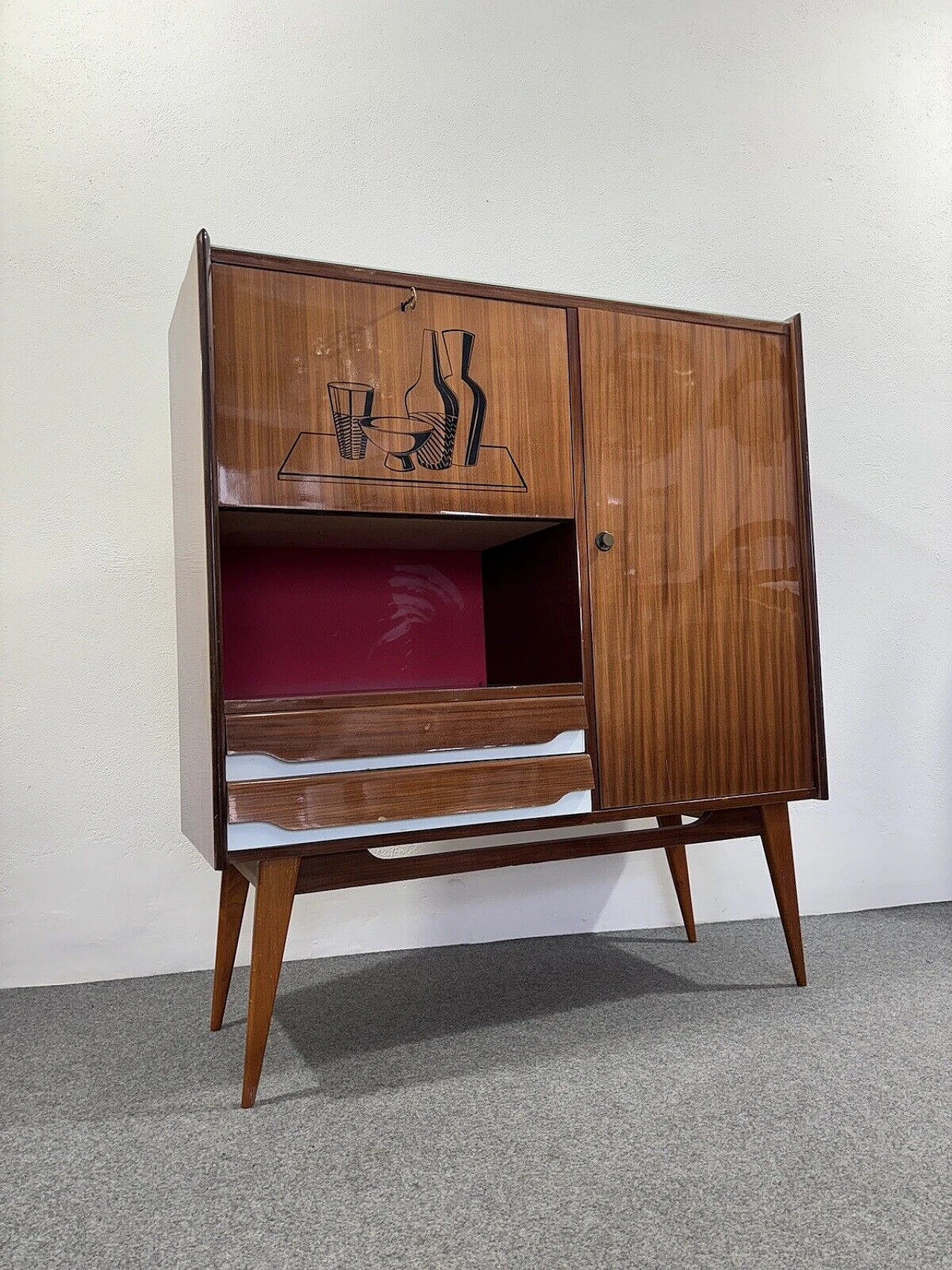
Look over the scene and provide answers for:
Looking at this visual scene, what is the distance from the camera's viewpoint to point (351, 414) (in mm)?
1498

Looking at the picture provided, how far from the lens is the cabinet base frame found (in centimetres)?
138

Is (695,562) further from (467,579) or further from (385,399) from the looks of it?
(385,399)

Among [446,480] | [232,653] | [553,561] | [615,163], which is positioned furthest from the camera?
[615,163]

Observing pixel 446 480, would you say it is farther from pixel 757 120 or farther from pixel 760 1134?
pixel 757 120

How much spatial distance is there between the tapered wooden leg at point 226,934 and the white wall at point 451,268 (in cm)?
39

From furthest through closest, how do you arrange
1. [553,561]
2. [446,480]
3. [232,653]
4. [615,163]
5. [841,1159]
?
1. [615,163]
2. [232,653]
3. [553,561]
4. [446,480]
5. [841,1159]

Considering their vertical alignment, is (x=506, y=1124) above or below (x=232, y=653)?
below

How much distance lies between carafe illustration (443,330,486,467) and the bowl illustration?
67 mm

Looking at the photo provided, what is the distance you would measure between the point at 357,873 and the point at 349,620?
65 cm

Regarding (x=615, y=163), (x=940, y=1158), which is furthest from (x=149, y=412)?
(x=940, y=1158)

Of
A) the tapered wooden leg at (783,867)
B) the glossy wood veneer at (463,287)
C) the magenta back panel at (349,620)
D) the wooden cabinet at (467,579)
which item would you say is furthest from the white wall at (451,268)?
the glossy wood veneer at (463,287)

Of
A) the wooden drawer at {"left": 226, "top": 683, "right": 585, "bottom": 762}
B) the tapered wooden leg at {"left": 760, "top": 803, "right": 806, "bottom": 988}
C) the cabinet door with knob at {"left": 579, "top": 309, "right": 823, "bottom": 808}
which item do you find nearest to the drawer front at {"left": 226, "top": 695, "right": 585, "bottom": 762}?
the wooden drawer at {"left": 226, "top": 683, "right": 585, "bottom": 762}

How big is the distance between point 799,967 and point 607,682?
→ 0.72m

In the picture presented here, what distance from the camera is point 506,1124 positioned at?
129 centimetres
